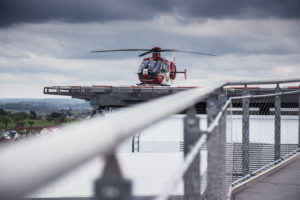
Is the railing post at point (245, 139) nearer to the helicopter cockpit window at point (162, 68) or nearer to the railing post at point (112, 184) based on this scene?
the railing post at point (112, 184)

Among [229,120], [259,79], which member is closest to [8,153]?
[229,120]

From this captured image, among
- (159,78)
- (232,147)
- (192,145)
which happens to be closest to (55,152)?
(192,145)

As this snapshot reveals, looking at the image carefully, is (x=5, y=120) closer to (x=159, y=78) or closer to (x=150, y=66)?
(x=159, y=78)

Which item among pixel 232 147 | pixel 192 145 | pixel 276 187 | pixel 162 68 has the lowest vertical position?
pixel 276 187

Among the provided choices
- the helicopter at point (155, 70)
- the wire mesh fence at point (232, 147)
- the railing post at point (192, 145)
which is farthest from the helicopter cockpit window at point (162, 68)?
the railing post at point (192, 145)

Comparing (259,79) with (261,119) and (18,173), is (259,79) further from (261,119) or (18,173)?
(18,173)
